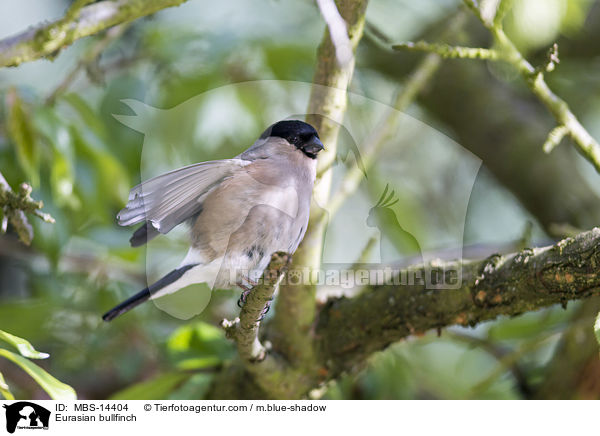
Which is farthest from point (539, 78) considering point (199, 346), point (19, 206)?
point (199, 346)

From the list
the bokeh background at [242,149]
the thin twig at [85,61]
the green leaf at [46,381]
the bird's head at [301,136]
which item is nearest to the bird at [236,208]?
the bird's head at [301,136]

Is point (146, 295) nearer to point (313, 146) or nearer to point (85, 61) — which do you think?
point (313, 146)

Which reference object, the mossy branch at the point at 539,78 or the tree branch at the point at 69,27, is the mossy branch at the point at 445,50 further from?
the tree branch at the point at 69,27

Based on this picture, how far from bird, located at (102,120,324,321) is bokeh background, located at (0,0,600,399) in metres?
0.25

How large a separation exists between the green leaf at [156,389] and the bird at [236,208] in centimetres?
52

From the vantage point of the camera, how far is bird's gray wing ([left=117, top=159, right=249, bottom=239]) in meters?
0.94

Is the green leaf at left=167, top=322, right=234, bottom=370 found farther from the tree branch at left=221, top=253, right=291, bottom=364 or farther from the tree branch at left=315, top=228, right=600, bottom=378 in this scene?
the tree branch at left=221, top=253, right=291, bottom=364

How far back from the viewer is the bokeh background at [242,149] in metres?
1.63

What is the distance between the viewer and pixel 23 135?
4.86ft

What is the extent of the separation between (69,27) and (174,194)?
36 centimetres

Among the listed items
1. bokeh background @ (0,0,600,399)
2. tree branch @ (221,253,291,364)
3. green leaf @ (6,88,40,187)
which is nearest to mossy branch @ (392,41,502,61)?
bokeh background @ (0,0,600,399)

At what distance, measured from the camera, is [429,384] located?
2.38 meters
